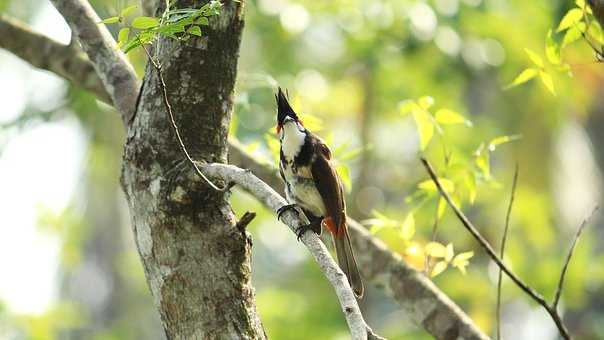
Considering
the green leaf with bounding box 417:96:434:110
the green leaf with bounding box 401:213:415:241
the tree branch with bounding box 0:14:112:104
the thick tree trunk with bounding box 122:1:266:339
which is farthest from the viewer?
the tree branch with bounding box 0:14:112:104

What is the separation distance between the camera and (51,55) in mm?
3914

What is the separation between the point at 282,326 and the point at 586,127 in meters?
5.46

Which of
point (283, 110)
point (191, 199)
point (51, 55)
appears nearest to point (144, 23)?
point (191, 199)

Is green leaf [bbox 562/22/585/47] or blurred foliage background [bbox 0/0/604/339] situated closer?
green leaf [bbox 562/22/585/47]

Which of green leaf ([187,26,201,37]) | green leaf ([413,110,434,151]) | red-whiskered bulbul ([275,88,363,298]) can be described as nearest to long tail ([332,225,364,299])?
red-whiskered bulbul ([275,88,363,298])

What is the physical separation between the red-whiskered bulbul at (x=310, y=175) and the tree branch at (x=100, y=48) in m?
0.53

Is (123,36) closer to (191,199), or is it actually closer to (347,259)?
(191,199)

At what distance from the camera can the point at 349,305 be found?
203 centimetres

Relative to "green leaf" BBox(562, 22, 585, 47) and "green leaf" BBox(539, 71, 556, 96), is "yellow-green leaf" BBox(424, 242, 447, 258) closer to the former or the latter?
"green leaf" BBox(539, 71, 556, 96)

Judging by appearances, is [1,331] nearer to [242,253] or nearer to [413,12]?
[413,12]

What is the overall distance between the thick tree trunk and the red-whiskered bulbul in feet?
1.73

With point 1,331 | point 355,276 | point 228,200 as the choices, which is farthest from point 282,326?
point 228,200

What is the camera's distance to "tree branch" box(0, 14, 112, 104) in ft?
12.7

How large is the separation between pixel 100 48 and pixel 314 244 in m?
1.23
